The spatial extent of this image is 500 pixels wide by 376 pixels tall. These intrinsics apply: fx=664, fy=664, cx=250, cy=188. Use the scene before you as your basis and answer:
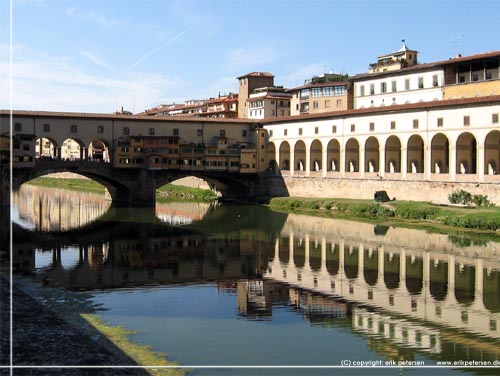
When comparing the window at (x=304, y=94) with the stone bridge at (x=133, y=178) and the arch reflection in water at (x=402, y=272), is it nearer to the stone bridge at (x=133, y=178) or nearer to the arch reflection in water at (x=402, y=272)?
the stone bridge at (x=133, y=178)

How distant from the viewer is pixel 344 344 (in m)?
18.3

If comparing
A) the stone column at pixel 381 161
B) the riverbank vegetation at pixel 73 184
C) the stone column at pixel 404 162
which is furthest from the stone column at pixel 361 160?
the riverbank vegetation at pixel 73 184

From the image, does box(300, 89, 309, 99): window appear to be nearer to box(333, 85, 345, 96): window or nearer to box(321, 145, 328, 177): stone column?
box(333, 85, 345, 96): window

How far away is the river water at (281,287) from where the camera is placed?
1794 centimetres

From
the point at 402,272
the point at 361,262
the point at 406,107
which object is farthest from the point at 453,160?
the point at 402,272

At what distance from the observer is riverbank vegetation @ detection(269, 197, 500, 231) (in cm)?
4194

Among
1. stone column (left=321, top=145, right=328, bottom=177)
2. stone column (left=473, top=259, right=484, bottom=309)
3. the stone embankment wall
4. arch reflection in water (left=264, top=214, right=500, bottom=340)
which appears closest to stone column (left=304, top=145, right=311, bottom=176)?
the stone embankment wall

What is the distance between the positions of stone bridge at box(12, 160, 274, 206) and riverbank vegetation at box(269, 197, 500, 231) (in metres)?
6.95

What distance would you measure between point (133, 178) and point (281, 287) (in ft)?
125

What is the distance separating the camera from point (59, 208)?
61125 mm

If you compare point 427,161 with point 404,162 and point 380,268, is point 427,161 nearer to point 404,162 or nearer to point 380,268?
point 404,162

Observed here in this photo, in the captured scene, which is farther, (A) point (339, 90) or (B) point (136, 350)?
(A) point (339, 90)

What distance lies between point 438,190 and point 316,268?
22916mm

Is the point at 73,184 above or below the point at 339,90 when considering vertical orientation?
below
